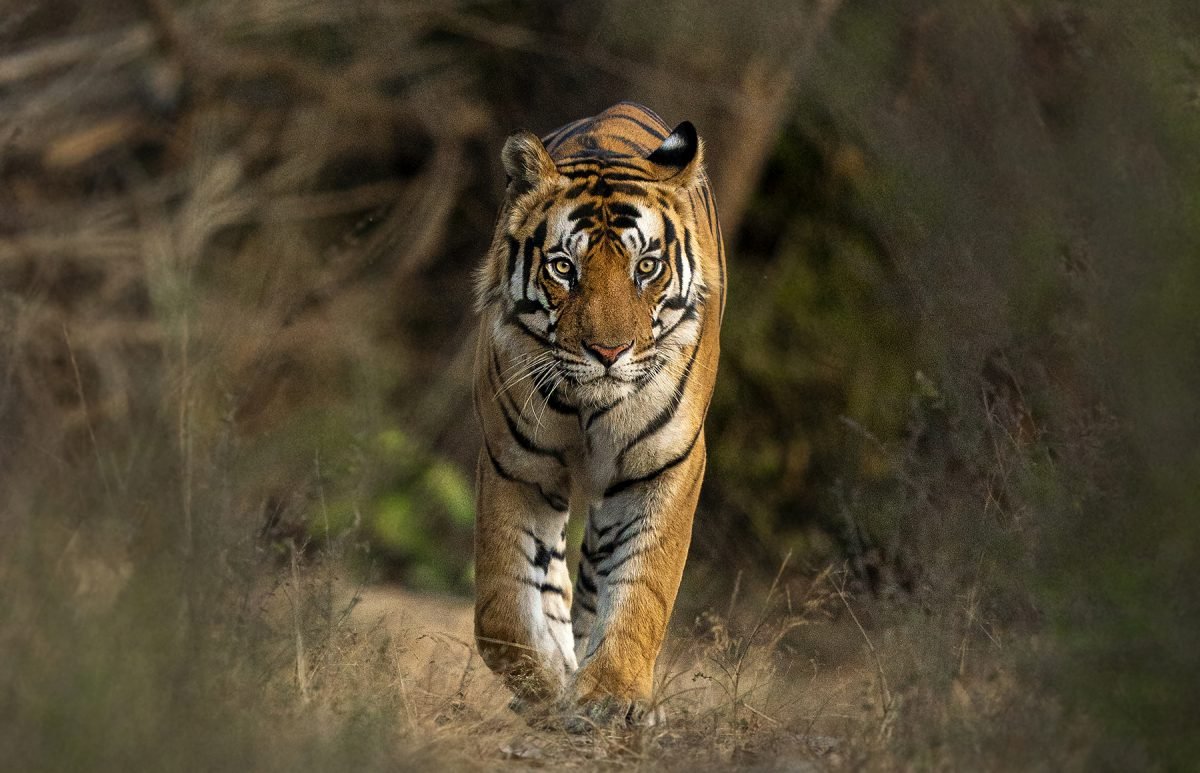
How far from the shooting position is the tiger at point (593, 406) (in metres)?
5.12

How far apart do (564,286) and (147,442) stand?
1.52 m

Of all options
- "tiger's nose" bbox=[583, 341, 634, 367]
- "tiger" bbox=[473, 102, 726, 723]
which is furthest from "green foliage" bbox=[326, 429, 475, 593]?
"tiger's nose" bbox=[583, 341, 634, 367]

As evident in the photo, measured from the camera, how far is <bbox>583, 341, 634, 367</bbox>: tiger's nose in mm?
4984

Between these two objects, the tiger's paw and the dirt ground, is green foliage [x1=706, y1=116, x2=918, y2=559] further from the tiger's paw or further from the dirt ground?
the tiger's paw

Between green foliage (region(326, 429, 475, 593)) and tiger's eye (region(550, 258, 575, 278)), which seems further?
green foliage (region(326, 429, 475, 593))

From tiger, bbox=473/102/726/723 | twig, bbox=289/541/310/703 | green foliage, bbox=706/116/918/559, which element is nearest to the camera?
twig, bbox=289/541/310/703

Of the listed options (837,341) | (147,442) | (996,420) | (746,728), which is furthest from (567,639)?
(837,341)

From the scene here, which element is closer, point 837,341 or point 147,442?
point 147,442

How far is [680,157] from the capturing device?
5.56m

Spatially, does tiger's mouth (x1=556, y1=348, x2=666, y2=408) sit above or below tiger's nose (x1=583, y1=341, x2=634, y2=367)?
below

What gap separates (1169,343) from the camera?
4180mm

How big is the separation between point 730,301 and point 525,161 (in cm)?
549

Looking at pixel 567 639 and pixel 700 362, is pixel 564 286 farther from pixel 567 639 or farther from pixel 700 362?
pixel 567 639

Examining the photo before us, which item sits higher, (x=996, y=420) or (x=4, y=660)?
(x=996, y=420)
